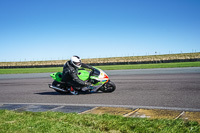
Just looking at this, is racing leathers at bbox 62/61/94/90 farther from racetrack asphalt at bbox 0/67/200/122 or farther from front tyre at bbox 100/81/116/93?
front tyre at bbox 100/81/116/93

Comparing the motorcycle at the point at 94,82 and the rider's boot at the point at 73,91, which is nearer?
the motorcycle at the point at 94,82

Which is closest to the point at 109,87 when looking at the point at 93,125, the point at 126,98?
the point at 126,98

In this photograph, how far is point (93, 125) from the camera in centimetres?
407

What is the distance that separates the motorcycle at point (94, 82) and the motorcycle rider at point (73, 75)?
0.68 feet

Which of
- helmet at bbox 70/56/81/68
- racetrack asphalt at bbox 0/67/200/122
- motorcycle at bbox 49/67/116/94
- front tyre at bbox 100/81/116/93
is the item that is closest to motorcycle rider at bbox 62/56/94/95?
helmet at bbox 70/56/81/68

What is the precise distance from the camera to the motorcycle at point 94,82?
27.5 feet

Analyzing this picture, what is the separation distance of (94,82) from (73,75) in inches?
33.2

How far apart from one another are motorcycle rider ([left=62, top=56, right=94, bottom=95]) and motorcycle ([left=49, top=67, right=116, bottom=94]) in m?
0.21

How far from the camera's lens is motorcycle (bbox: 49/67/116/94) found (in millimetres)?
8368

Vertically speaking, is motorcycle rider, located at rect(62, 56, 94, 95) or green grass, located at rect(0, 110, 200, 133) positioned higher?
motorcycle rider, located at rect(62, 56, 94, 95)

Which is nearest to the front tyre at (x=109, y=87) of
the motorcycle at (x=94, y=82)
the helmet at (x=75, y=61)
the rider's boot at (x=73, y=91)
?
the motorcycle at (x=94, y=82)

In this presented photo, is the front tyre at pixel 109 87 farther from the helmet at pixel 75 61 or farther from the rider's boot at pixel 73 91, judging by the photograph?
the helmet at pixel 75 61

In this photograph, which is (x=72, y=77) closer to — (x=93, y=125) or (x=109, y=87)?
(x=109, y=87)

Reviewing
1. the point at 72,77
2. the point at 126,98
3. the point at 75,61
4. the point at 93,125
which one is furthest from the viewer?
the point at 72,77
